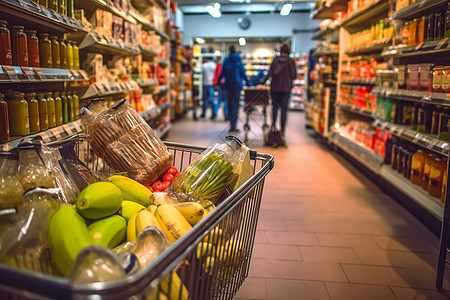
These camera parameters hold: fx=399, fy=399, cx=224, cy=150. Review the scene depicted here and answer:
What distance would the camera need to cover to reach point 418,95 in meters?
3.33

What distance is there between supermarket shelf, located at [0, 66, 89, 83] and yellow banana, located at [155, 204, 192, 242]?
139cm

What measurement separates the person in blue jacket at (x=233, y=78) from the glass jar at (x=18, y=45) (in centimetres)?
592

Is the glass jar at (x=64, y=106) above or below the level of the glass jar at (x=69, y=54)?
below

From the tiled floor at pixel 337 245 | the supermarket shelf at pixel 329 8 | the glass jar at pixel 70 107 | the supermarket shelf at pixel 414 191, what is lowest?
the tiled floor at pixel 337 245

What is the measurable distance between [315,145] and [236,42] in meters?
12.1

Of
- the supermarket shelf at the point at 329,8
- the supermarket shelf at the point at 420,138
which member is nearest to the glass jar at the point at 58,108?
the supermarket shelf at the point at 420,138

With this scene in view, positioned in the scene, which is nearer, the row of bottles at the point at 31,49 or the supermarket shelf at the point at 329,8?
the row of bottles at the point at 31,49

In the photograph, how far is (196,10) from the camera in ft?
53.0

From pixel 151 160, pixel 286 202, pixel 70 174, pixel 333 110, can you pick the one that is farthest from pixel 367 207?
pixel 333 110

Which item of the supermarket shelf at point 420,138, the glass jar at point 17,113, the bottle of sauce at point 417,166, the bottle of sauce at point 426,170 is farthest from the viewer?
the bottle of sauce at point 417,166

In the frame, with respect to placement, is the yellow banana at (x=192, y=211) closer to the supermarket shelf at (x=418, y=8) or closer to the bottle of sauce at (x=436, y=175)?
the bottle of sauce at (x=436, y=175)

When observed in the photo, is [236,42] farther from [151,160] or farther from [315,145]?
[151,160]

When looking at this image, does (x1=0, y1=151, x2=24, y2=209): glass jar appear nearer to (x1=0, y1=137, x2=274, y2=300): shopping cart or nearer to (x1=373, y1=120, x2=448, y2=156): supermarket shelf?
(x1=0, y1=137, x2=274, y2=300): shopping cart

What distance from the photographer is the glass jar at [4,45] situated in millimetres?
2227
